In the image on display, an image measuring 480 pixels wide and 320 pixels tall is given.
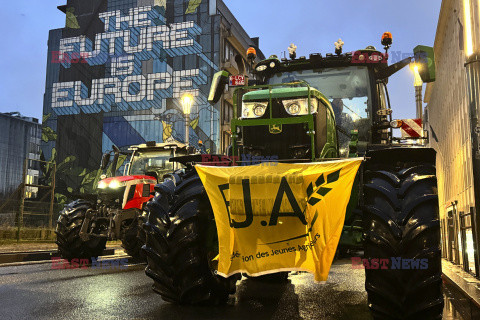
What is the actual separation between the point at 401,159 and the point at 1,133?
64.6 metres

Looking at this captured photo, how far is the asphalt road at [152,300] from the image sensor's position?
15.8ft

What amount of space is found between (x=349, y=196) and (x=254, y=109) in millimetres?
1970

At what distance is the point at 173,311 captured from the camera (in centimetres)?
482

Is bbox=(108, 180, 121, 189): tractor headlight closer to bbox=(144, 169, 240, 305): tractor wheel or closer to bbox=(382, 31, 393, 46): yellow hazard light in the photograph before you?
bbox=(144, 169, 240, 305): tractor wheel

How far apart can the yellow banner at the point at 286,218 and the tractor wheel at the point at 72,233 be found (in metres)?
7.20

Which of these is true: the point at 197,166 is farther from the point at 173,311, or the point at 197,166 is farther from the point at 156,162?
the point at 156,162

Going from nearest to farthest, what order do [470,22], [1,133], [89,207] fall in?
[470,22] < [89,207] < [1,133]

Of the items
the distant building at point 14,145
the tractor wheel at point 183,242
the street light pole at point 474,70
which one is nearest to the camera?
the tractor wheel at point 183,242

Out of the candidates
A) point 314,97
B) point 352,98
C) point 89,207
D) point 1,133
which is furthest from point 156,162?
point 1,133

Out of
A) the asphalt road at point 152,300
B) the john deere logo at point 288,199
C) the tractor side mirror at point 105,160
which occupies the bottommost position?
the asphalt road at point 152,300

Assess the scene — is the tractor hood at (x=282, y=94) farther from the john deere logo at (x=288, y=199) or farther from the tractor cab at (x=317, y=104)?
the john deere logo at (x=288, y=199)

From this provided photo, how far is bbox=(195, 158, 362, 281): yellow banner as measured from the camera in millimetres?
4051

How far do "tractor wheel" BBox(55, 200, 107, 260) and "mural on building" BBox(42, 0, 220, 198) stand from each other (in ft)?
82.2

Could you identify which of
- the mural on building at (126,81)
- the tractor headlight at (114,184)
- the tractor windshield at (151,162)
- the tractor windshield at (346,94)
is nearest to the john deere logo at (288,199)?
the tractor windshield at (346,94)
